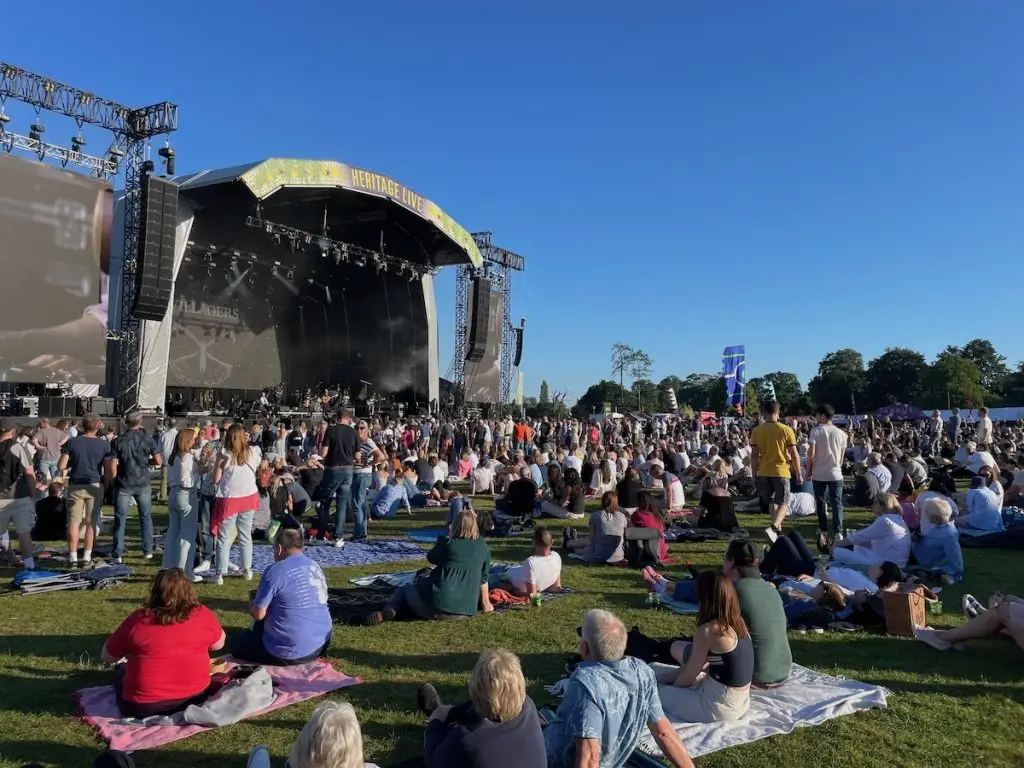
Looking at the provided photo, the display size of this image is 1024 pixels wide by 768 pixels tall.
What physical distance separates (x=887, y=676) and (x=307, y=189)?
65.9 ft

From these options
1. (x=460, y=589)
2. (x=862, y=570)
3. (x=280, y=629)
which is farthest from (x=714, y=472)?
(x=280, y=629)

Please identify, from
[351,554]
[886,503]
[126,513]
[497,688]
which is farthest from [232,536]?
[886,503]

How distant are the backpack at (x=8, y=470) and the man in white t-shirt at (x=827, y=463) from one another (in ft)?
27.0

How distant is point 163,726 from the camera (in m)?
3.37

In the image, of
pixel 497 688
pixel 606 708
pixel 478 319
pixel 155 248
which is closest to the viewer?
pixel 497 688

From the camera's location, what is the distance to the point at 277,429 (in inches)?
585

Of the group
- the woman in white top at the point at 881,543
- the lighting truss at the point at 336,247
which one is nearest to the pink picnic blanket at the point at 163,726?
the woman in white top at the point at 881,543

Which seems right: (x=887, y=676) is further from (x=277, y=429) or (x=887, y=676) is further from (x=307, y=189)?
(x=307, y=189)

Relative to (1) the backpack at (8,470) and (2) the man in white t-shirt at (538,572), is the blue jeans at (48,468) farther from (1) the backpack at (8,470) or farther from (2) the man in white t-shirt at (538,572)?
(2) the man in white t-shirt at (538,572)

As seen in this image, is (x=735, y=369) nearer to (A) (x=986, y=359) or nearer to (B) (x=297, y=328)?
(B) (x=297, y=328)

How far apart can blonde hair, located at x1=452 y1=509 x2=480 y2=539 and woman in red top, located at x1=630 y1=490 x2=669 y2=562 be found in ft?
8.56

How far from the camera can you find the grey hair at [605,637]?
2553 millimetres

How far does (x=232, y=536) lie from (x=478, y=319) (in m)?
21.4

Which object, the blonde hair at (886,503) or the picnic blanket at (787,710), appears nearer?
the picnic blanket at (787,710)
